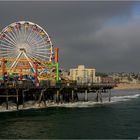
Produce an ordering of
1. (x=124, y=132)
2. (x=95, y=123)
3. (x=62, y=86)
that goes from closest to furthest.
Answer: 1. (x=124, y=132)
2. (x=95, y=123)
3. (x=62, y=86)

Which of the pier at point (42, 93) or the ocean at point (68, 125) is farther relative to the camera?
the pier at point (42, 93)

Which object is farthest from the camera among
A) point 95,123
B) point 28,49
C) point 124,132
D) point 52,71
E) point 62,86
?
point 52,71

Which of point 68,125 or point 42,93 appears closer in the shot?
point 68,125

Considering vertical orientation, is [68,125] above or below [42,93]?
below

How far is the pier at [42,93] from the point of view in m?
65.7

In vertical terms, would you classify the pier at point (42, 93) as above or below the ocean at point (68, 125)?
above

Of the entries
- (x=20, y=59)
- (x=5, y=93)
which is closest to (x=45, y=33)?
(x=20, y=59)

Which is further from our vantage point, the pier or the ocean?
the pier

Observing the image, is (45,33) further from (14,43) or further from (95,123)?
(95,123)

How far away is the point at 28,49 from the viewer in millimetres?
81062

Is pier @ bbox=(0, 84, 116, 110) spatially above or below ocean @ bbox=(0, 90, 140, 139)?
above

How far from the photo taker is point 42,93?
71.2 m

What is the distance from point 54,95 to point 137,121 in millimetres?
30319

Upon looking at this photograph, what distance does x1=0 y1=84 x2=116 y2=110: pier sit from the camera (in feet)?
216
